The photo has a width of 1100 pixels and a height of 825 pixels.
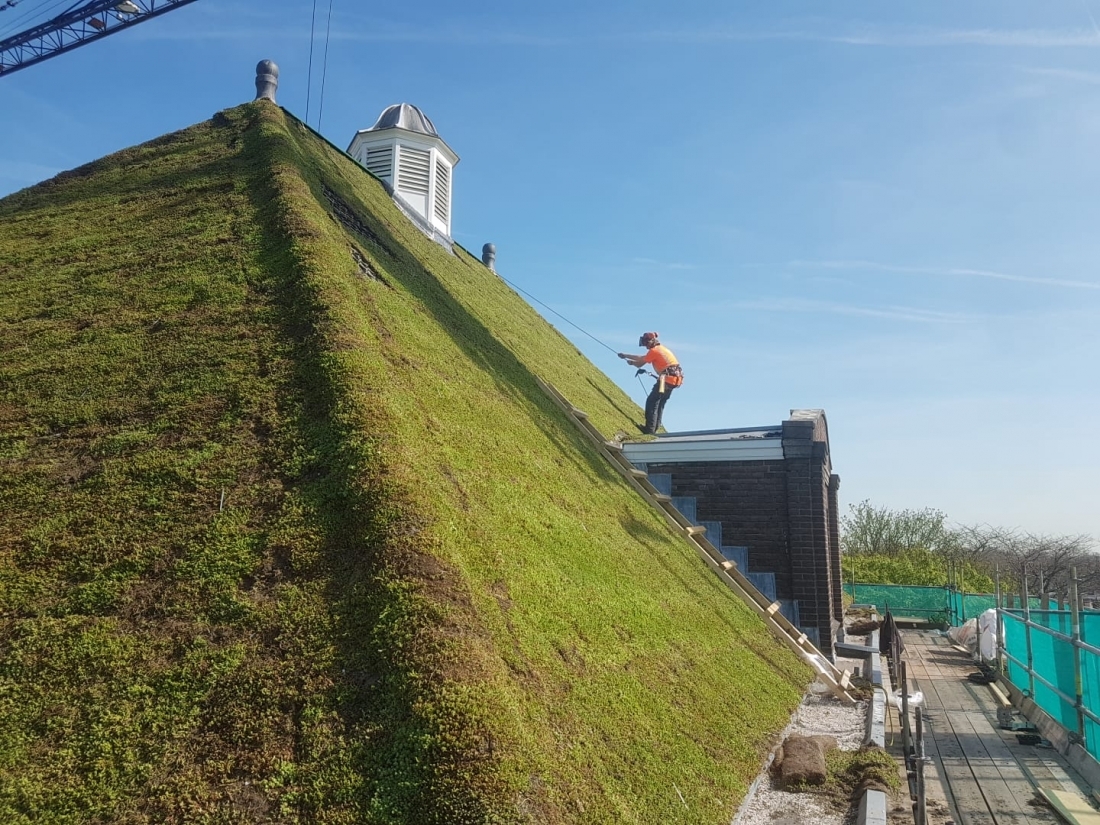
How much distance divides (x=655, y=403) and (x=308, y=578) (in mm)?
11782

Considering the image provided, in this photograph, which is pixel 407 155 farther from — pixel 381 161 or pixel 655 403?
pixel 655 403

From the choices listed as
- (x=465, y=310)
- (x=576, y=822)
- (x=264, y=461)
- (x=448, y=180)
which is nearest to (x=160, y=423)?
(x=264, y=461)

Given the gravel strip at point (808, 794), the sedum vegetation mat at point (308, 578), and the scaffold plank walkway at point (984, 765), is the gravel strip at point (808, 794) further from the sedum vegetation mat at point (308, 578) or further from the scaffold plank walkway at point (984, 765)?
the scaffold plank walkway at point (984, 765)

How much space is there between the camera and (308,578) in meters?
4.36

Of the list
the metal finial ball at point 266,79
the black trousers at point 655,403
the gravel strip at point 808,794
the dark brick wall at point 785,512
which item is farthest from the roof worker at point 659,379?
the metal finial ball at point 266,79

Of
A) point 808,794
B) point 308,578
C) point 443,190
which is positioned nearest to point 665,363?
point 443,190

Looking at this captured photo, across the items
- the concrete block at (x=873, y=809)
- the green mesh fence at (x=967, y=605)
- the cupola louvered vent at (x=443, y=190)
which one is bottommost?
the green mesh fence at (x=967, y=605)

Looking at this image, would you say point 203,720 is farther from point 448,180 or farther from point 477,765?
point 448,180

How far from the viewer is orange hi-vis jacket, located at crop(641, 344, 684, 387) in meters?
15.5

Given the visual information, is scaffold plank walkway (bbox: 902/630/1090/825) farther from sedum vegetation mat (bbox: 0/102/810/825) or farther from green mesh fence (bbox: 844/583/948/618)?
green mesh fence (bbox: 844/583/948/618)

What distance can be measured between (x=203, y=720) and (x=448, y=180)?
611 inches

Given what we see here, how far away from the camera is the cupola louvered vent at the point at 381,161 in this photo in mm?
16500

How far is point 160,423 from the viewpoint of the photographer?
572cm

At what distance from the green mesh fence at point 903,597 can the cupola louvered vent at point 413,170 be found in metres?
18.6
